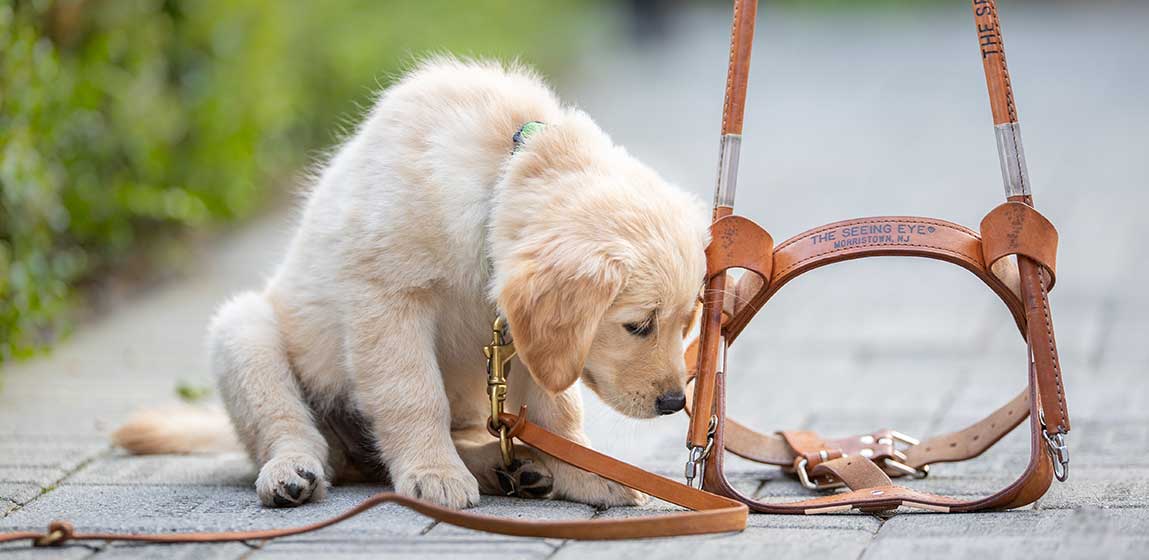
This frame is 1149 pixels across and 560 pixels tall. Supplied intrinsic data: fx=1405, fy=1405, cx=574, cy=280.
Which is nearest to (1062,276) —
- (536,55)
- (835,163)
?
(835,163)

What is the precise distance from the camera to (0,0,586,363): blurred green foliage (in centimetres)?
494

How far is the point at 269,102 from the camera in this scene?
7.39 meters

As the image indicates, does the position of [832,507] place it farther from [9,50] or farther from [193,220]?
[193,220]

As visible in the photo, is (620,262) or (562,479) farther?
(562,479)

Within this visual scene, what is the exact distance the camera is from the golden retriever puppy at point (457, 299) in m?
3.01

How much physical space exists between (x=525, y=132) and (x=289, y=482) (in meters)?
0.97

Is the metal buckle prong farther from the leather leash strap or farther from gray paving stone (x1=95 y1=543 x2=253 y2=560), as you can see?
gray paving stone (x1=95 y1=543 x2=253 y2=560)

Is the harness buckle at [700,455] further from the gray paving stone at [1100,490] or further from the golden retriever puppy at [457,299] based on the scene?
the gray paving stone at [1100,490]

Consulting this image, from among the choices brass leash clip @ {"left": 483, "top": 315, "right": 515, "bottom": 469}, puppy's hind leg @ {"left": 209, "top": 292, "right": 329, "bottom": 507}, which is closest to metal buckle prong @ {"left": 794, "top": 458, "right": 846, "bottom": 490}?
brass leash clip @ {"left": 483, "top": 315, "right": 515, "bottom": 469}

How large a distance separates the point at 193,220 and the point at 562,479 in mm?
3854

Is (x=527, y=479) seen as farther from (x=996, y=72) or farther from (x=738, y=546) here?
(x=996, y=72)

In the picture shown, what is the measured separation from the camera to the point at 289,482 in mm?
3227

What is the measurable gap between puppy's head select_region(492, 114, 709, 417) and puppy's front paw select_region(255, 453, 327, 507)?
2.14ft

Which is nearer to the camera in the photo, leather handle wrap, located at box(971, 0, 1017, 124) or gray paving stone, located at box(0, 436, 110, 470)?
leather handle wrap, located at box(971, 0, 1017, 124)
